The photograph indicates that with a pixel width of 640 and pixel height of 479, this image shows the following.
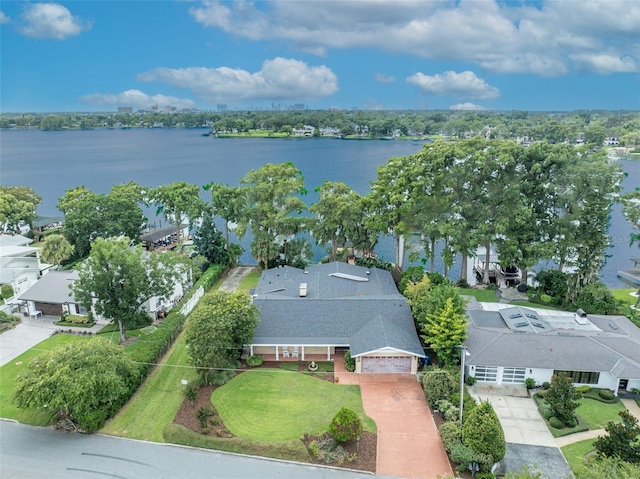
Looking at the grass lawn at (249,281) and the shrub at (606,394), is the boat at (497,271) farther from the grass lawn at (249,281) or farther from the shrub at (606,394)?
the grass lawn at (249,281)

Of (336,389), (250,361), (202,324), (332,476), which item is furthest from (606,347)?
(202,324)

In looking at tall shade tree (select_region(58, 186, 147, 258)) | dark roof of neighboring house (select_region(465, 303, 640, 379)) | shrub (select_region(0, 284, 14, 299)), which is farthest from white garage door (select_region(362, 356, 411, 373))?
shrub (select_region(0, 284, 14, 299))

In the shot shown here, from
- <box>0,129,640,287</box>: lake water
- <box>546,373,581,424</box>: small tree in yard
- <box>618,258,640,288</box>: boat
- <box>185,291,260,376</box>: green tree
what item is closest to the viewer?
<box>546,373,581,424</box>: small tree in yard

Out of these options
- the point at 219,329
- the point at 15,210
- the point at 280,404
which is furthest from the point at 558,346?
the point at 15,210

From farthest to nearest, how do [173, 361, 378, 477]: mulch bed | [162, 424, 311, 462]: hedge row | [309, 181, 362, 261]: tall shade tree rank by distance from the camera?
[309, 181, 362, 261]: tall shade tree
[162, 424, 311, 462]: hedge row
[173, 361, 378, 477]: mulch bed

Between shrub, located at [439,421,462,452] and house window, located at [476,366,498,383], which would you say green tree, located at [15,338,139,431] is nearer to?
shrub, located at [439,421,462,452]

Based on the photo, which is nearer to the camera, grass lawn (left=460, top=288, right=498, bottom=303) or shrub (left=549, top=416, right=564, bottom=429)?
shrub (left=549, top=416, right=564, bottom=429)

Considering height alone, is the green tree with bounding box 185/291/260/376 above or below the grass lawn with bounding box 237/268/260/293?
above

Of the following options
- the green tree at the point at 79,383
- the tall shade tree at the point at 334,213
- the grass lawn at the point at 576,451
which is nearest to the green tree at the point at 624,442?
the grass lawn at the point at 576,451
